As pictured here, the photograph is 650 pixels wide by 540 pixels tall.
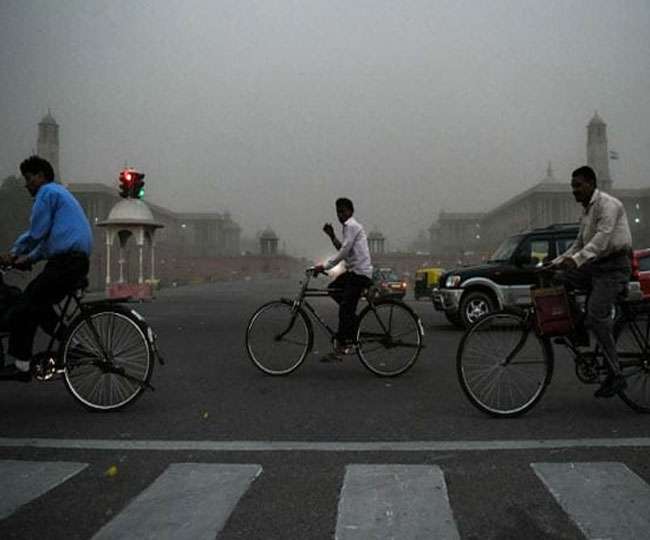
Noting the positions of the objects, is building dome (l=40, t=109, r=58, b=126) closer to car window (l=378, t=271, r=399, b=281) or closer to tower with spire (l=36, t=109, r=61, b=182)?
tower with spire (l=36, t=109, r=61, b=182)

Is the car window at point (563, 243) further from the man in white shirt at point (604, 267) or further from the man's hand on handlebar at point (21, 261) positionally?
the man's hand on handlebar at point (21, 261)

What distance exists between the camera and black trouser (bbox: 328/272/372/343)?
6.35 m

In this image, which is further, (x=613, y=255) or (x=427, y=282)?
(x=427, y=282)

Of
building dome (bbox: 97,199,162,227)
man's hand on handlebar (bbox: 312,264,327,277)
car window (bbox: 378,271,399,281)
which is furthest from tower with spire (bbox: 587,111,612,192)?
man's hand on handlebar (bbox: 312,264,327,277)

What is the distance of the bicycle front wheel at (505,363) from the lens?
4535 mm

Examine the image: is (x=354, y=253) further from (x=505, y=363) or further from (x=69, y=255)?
(x=69, y=255)

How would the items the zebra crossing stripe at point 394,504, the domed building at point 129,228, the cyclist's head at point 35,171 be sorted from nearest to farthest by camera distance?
the zebra crossing stripe at point 394,504, the cyclist's head at point 35,171, the domed building at point 129,228

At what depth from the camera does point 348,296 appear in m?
6.38

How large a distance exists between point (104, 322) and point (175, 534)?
274 centimetres

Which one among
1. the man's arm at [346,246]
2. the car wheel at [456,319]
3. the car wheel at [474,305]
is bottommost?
the car wheel at [456,319]

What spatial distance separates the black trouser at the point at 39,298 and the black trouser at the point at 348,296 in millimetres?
2722

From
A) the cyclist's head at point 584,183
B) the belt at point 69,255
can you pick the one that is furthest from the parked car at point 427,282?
the belt at point 69,255

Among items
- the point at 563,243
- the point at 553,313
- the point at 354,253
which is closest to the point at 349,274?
the point at 354,253

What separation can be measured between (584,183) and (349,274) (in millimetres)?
2637
